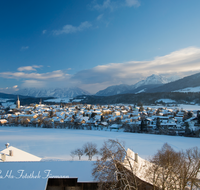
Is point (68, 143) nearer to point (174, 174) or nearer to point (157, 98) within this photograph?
point (174, 174)

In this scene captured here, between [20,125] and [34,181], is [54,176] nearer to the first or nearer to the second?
[34,181]

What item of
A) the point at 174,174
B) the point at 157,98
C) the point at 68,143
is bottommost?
the point at 68,143

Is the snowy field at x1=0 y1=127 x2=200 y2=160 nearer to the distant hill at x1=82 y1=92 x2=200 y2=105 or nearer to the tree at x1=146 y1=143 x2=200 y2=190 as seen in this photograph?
the tree at x1=146 y1=143 x2=200 y2=190

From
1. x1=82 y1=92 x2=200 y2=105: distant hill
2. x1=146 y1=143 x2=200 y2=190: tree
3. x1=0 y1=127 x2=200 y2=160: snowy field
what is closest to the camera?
x1=146 y1=143 x2=200 y2=190: tree

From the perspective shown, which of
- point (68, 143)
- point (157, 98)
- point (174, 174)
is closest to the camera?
point (174, 174)

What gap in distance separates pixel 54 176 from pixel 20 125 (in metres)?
38.8

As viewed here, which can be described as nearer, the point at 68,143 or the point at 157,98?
the point at 68,143

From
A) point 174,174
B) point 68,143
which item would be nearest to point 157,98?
point 68,143

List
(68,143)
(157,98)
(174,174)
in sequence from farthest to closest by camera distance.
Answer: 1. (157,98)
2. (68,143)
3. (174,174)

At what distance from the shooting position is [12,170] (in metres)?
6.72

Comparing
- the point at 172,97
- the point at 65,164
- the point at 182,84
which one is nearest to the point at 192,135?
the point at 65,164

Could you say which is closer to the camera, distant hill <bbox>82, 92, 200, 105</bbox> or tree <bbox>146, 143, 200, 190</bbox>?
tree <bbox>146, 143, 200, 190</bbox>

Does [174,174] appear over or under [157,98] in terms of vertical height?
under

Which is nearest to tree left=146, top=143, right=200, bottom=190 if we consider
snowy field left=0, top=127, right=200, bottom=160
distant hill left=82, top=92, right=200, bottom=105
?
snowy field left=0, top=127, right=200, bottom=160
